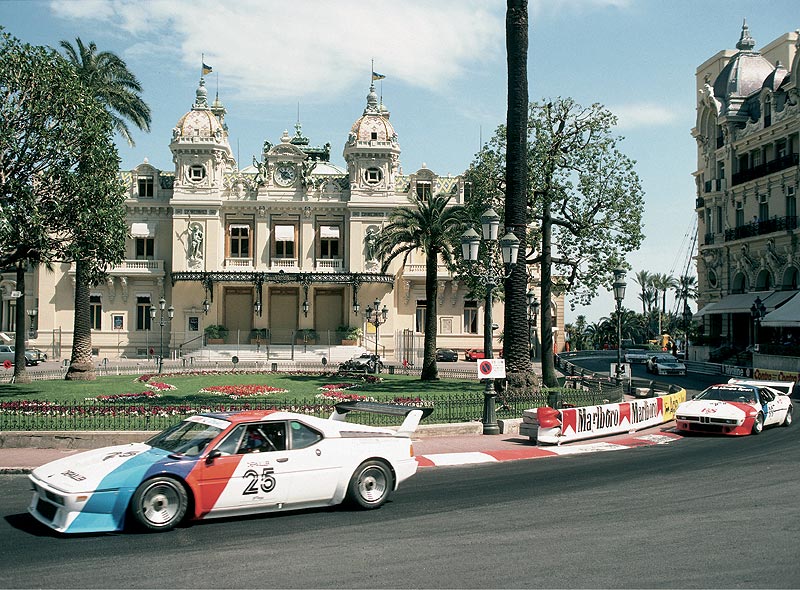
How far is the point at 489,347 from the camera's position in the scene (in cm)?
2112

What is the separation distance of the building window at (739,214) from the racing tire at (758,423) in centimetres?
3996

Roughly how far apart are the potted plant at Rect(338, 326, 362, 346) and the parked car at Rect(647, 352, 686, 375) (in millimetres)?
21011

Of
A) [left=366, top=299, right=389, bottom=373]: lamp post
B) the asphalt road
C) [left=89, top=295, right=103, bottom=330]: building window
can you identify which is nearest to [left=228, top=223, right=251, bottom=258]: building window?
[left=89, top=295, right=103, bottom=330]: building window

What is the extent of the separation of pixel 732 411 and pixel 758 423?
937 millimetres

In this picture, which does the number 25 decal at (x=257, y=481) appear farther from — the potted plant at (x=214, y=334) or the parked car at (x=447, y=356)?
the parked car at (x=447, y=356)

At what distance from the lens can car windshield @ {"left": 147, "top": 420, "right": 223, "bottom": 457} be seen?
1070 centimetres

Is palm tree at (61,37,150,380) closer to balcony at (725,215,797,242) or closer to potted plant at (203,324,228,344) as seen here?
potted plant at (203,324,228,344)

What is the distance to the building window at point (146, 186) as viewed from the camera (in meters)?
62.6

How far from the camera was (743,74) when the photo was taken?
6066 centimetres

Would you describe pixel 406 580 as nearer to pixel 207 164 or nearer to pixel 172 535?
pixel 172 535

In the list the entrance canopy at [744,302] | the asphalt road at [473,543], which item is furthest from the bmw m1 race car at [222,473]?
the entrance canopy at [744,302]

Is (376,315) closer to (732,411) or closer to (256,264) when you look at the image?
(256,264)

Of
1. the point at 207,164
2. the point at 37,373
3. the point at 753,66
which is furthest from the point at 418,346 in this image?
the point at 753,66

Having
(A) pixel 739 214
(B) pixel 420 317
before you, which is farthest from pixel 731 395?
(B) pixel 420 317
